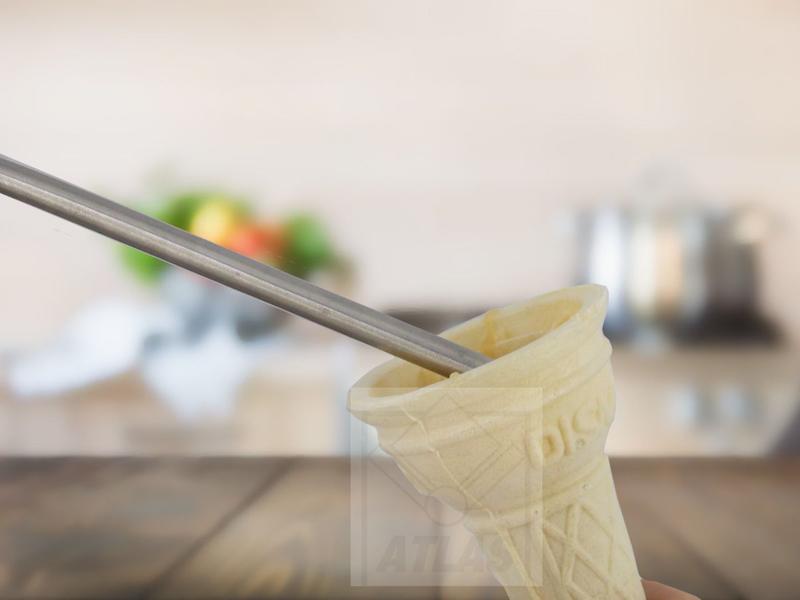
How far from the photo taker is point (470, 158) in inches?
68.9

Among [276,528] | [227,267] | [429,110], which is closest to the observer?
[227,267]

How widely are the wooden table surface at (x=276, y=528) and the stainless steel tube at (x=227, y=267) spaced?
0.41m

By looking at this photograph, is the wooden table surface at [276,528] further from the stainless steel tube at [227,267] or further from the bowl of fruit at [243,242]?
the bowl of fruit at [243,242]

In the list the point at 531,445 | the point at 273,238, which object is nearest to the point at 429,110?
the point at 273,238

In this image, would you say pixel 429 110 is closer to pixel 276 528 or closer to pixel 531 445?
pixel 276 528

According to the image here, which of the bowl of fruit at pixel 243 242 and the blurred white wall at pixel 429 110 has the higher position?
the blurred white wall at pixel 429 110

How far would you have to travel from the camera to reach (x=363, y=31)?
1733 millimetres

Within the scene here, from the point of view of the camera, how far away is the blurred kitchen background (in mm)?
1728

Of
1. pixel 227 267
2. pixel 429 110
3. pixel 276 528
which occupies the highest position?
pixel 429 110

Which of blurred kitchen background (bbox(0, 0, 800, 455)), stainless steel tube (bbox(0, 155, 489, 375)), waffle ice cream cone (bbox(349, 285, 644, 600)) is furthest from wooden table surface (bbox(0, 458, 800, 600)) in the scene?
blurred kitchen background (bbox(0, 0, 800, 455))

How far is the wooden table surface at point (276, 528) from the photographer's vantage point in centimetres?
81

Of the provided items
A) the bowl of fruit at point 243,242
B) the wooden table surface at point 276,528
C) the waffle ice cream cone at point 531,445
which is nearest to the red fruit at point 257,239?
the bowl of fruit at point 243,242

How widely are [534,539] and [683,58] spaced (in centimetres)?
146

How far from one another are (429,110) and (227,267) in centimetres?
139
